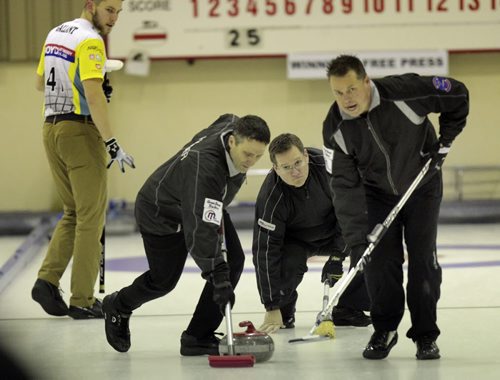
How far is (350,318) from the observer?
4.01m

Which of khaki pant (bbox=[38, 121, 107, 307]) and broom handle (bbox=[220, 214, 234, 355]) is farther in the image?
khaki pant (bbox=[38, 121, 107, 307])

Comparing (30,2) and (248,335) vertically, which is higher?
(30,2)

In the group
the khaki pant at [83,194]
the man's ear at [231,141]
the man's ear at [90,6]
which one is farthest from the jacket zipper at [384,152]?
the man's ear at [90,6]

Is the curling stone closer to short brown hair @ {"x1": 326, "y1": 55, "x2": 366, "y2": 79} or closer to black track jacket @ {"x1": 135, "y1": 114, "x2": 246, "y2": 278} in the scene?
black track jacket @ {"x1": 135, "y1": 114, "x2": 246, "y2": 278}

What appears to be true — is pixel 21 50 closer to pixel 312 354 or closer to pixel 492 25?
pixel 492 25

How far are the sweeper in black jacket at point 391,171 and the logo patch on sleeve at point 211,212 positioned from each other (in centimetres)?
42

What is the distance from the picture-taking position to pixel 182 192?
10.7 ft

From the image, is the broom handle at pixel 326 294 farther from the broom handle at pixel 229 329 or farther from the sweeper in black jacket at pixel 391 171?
the broom handle at pixel 229 329

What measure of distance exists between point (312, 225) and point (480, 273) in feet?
5.97

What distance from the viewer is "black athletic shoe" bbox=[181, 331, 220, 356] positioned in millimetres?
3568

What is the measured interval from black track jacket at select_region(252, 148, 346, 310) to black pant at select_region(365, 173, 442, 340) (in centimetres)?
55

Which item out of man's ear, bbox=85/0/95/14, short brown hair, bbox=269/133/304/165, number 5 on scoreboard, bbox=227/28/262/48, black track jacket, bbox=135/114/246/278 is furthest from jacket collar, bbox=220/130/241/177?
number 5 on scoreboard, bbox=227/28/262/48

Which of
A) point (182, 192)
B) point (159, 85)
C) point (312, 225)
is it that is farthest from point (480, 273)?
point (159, 85)

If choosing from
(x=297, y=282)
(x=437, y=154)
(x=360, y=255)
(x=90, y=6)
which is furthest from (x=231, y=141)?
(x=90, y=6)
